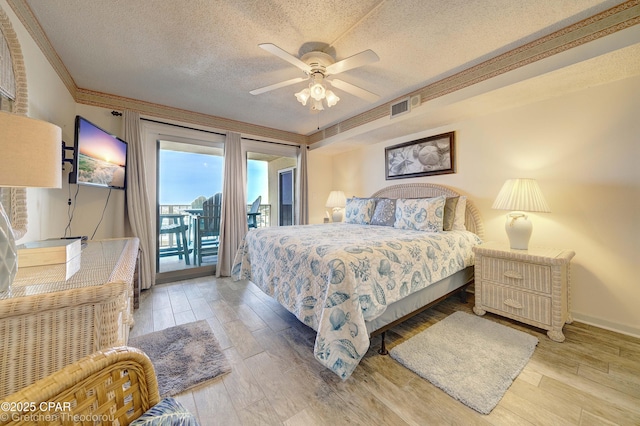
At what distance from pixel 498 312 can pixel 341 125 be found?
329cm

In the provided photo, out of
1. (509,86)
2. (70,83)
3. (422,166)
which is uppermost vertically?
(70,83)

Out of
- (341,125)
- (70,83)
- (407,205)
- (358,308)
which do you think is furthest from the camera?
(341,125)

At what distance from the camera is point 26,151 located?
0.89 m

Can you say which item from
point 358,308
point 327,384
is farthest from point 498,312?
point 327,384

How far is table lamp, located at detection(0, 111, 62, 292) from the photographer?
0.84m

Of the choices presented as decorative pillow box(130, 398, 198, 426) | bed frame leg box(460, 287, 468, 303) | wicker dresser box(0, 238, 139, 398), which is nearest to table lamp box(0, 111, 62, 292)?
wicker dresser box(0, 238, 139, 398)

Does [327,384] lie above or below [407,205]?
below

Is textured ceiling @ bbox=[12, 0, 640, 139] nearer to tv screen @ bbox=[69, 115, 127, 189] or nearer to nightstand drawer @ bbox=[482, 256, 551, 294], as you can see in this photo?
tv screen @ bbox=[69, 115, 127, 189]

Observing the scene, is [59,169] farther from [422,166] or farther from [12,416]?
[422,166]

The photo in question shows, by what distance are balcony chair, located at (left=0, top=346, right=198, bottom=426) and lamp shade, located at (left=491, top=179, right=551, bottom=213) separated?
2.79m

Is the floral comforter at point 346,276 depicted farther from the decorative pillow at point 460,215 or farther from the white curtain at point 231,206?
the white curtain at point 231,206

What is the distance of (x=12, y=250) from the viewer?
34.0 inches

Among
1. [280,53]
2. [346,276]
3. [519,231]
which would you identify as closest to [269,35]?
[280,53]

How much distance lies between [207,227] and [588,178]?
189 inches
